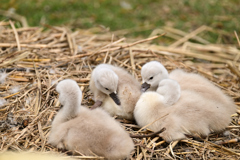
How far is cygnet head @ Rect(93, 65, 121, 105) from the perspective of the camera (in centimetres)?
318

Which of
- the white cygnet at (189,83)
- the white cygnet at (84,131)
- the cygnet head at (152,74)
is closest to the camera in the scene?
the white cygnet at (84,131)

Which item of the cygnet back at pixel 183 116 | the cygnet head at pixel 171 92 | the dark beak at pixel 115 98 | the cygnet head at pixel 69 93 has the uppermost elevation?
the cygnet head at pixel 69 93

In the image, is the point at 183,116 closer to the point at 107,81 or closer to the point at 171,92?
the point at 171,92

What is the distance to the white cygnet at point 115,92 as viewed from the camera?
10.5 ft

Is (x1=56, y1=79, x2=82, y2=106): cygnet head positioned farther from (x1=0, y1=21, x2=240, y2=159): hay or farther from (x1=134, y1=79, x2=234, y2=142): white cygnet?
(x1=134, y1=79, x2=234, y2=142): white cygnet

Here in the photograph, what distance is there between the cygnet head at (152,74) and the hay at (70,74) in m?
0.49

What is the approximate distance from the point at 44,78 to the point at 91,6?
3.56m

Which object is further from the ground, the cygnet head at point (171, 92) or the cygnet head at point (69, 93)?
the cygnet head at point (69, 93)

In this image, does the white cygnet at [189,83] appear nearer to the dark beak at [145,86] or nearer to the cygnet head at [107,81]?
the dark beak at [145,86]

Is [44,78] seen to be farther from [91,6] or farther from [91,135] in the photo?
[91,6]

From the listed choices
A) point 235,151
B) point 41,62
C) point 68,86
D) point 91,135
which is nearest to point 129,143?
point 91,135

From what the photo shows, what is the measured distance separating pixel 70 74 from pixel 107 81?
691 millimetres

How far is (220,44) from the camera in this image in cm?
562

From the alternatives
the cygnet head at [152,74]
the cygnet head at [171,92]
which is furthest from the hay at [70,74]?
the cygnet head at [152,74]
